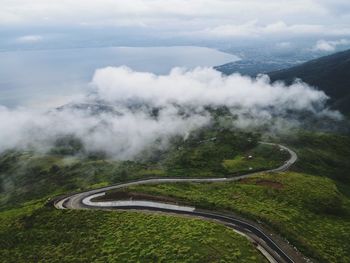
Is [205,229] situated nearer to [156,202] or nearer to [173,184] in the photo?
[156,202]

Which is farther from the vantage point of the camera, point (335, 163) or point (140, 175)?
point (335, 163)

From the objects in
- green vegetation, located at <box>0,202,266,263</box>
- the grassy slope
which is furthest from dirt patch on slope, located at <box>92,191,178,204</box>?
the grassy slope

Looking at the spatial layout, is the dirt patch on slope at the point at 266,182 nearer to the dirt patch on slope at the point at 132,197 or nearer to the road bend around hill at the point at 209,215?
the dirt patch on slope at the point at 132,197

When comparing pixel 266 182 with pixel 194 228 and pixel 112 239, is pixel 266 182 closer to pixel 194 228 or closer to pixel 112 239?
pixel 194 228

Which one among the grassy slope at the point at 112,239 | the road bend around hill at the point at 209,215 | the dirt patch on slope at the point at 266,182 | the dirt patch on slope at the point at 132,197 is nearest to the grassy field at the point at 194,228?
the grassy slope at the point at 112,239

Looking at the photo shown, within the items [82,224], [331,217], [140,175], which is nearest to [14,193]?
[140,175]

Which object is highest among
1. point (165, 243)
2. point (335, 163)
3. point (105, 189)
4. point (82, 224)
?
point (165, 243)
